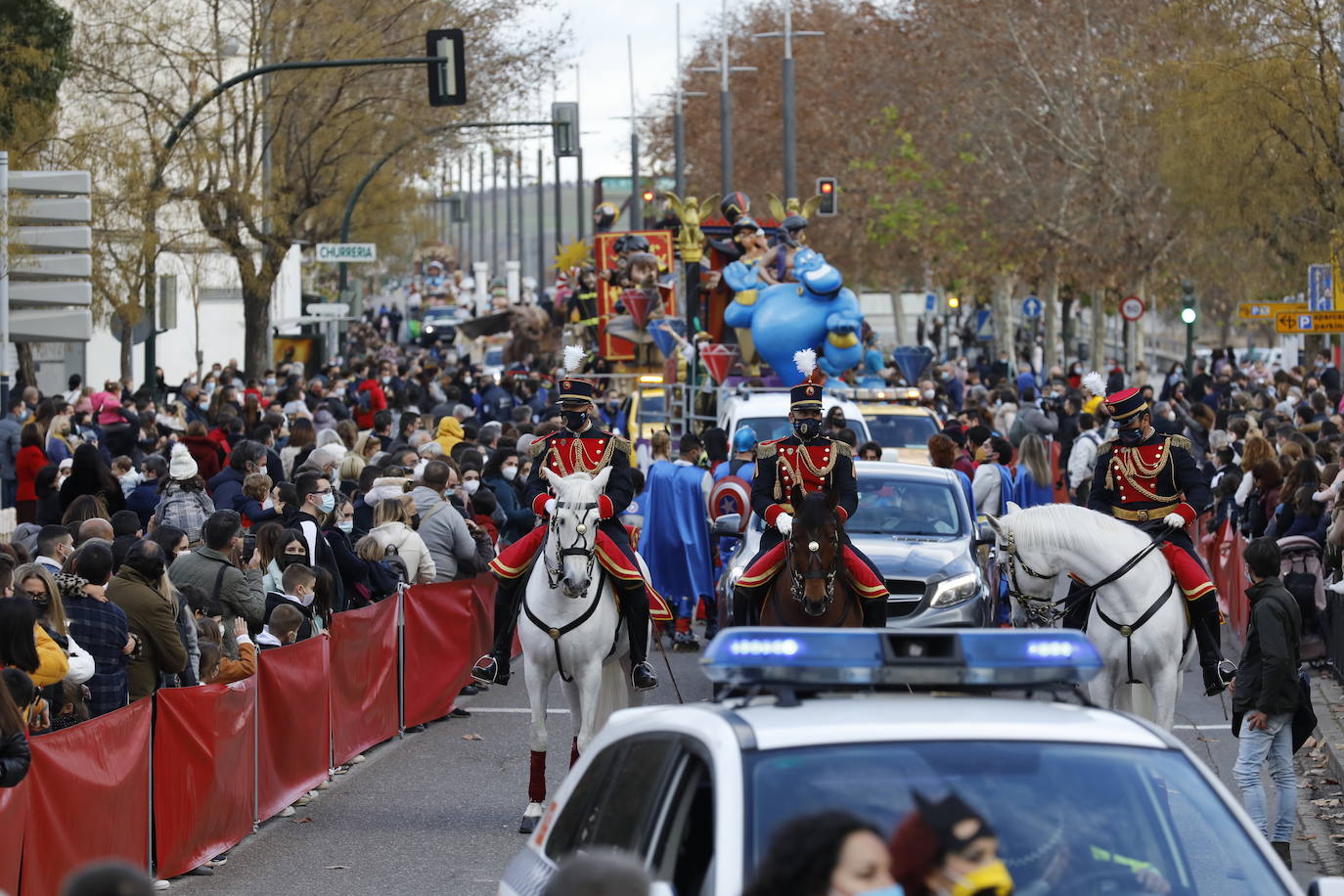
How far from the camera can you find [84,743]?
913cm

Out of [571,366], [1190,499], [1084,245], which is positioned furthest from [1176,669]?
[1084,245]

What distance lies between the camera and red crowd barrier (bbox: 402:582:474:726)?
595 inches

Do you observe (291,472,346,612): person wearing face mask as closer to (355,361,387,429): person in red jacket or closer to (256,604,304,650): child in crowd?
(256,604,304,650): child in crowd

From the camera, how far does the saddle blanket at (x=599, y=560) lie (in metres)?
11.7

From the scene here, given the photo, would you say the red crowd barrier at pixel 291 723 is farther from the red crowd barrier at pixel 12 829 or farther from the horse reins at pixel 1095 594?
the horse reins at pixel 1095 594

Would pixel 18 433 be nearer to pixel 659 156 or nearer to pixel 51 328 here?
pixel 51 328

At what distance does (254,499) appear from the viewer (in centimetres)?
1583

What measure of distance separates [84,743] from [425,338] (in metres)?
61.3

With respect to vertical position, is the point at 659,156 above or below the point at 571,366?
above

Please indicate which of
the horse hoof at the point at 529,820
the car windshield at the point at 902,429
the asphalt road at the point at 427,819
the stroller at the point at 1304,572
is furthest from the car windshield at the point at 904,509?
the car windshield at the point at 902,429

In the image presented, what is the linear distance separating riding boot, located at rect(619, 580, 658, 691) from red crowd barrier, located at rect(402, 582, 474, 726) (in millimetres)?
3246

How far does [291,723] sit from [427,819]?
934 millimetres

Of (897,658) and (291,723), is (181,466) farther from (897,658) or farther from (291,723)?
(897,658)

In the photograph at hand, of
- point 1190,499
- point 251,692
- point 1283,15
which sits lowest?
point 251,692
